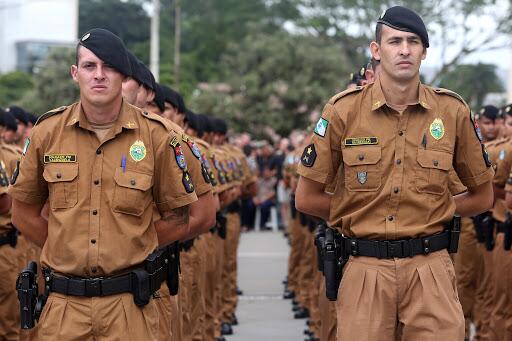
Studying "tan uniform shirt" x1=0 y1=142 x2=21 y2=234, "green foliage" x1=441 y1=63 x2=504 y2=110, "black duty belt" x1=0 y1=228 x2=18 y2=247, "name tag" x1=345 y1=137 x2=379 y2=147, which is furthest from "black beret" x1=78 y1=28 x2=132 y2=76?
"green foliage" x1=441 y1=63 x2=504 y2=110

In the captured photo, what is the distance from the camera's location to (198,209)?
5.37m

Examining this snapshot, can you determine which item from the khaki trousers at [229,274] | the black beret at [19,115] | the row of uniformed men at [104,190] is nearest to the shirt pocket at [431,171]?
the row of uniformed men at [104,190]

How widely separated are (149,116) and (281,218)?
2127 centimetres

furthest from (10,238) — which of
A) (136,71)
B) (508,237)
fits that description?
(508,237)

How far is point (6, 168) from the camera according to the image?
865 centimetres

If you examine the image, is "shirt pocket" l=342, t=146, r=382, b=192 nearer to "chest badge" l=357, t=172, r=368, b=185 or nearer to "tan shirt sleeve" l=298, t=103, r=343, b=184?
"chest badge" l=357, t=172, r=368, b=185

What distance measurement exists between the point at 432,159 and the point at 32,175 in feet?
6.23

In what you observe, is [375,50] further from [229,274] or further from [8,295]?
[229,274]

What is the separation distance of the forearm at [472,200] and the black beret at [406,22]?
83 cm

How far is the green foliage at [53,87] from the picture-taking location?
95.3 feet

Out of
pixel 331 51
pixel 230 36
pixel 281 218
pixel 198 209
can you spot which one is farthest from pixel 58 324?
pixel 230 36

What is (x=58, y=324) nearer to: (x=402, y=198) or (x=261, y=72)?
(x=402, y=198)

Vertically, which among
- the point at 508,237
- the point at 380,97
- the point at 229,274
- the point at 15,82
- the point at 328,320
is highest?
the point at 380,97

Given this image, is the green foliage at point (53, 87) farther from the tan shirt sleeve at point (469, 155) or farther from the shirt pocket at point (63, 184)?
the shirt pocket at point (63, 184)
